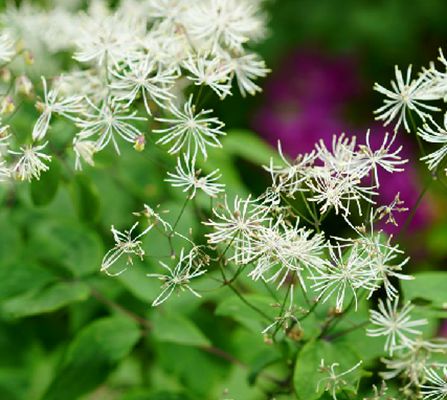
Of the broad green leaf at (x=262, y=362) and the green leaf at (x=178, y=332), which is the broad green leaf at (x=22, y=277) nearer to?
the green leaf at (x=178, y=332)

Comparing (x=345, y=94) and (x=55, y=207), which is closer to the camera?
(x=55, y=207)

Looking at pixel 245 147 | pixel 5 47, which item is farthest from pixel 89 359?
pixel 245 147

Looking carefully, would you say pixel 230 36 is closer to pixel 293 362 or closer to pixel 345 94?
pixel 293 362

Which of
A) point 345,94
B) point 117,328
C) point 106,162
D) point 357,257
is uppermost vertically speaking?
point 345,94

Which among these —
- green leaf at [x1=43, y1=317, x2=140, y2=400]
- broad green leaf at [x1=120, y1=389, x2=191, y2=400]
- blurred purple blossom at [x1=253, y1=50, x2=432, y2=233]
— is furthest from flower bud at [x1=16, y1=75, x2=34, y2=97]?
blurred purple blossom at [x1=253, y1=50, x2=432, y2=233]

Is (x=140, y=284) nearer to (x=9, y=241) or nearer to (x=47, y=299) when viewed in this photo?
(x=47, y=299)

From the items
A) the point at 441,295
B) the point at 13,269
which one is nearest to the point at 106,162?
the point at 13,269

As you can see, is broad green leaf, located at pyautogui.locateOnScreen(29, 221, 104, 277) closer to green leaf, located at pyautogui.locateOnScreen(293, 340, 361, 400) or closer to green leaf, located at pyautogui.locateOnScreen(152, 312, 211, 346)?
green leaf, located at pyautogui.locateOnScreen(152, 312, 211, 346)

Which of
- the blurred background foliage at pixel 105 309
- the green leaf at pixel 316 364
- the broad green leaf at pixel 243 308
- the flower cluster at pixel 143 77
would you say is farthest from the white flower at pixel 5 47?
the green leaf at pixel 316 364
